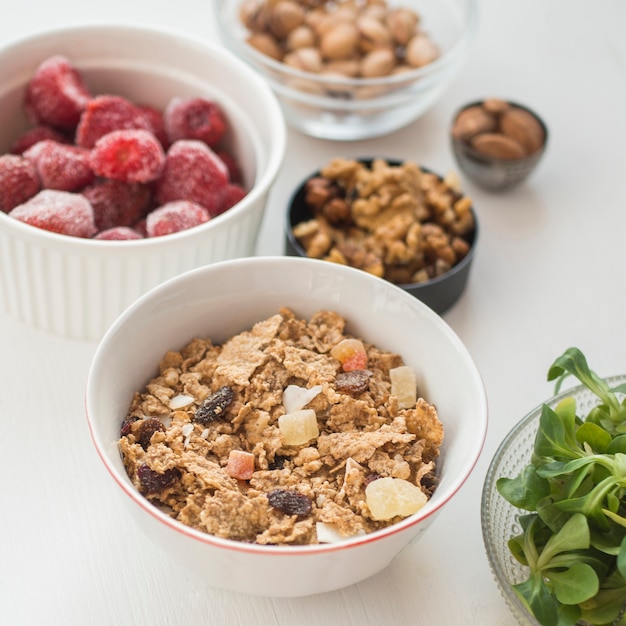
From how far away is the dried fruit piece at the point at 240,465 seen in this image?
0.87 m

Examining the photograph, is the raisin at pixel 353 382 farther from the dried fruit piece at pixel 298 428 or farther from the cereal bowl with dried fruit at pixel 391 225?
the cereal bowl with dried fruit at pixel 391 225

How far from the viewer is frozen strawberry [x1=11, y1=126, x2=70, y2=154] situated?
3.92 ft

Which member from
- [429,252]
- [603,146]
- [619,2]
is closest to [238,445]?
[429,252]

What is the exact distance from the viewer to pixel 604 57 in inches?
64.9

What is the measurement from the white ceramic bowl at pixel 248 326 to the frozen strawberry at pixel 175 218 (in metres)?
0.12

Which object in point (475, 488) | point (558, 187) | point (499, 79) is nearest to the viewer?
point (475, 488)

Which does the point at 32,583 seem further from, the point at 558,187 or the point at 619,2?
the point at 619,2

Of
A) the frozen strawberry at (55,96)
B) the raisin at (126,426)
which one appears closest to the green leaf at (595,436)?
the raisin at (126,426)

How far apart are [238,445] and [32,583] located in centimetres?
26

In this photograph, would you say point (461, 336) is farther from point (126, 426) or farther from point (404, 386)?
point (126, 426)

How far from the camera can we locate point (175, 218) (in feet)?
3.54

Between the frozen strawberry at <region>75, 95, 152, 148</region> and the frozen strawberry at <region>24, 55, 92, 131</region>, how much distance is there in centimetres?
4

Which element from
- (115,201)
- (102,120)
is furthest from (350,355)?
(102,120)

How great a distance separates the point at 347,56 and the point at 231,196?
0.39 m
